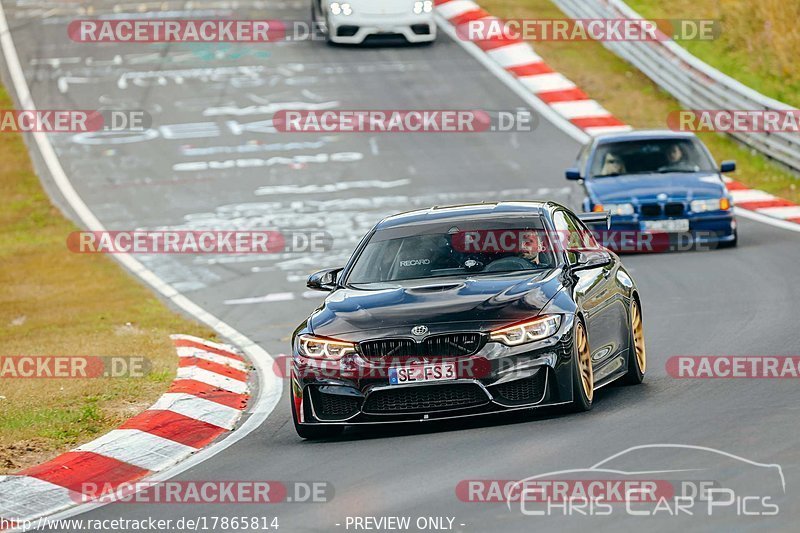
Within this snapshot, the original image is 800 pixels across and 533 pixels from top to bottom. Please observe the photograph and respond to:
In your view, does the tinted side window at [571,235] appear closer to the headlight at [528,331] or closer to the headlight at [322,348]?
the headlight at [528,331]

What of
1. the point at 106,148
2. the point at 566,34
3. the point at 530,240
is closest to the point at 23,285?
the point at 106,148

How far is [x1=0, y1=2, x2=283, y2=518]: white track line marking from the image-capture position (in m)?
10.4

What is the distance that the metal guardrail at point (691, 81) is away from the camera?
2627 centimetres

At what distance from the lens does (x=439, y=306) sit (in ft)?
32.9

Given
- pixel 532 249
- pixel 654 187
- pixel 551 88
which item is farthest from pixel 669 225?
pixel 551 88

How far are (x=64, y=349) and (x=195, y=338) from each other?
1.33m

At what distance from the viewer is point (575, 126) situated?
1136 inches

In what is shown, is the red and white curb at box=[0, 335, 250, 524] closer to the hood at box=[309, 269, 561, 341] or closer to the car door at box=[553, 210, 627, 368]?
the hood at box=[309, 269, 561, 341]

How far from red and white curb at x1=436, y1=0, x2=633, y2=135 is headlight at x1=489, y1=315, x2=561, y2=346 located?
734 inches

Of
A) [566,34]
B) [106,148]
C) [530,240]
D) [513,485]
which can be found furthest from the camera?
[566,34]

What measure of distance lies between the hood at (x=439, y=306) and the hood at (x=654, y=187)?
9.93m

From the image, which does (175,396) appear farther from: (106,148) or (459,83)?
(459,83)

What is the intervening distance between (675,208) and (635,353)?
8924 mm

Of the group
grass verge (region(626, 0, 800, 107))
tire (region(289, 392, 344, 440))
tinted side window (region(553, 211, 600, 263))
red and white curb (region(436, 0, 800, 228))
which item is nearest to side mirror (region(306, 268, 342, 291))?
tire (region(289, 392, 344, 440))
